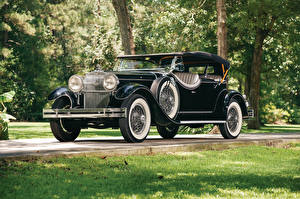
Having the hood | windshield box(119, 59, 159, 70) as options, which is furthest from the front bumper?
windshield box(119, 59, 159, 70)

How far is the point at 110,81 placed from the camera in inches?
381

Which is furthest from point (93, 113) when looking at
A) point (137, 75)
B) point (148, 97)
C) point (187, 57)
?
point (187, 57)

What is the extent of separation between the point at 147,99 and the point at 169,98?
0.72 m

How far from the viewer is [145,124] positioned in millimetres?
10055

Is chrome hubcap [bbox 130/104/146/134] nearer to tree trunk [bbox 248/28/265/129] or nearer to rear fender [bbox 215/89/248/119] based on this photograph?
rear fender [bbox 215/89/248/119]

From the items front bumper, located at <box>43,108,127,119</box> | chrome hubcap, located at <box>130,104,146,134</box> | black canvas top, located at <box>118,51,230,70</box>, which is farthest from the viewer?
black canvas top, located at <box>118,51,230,70</box>

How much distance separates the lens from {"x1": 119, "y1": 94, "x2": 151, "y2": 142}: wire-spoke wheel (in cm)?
951

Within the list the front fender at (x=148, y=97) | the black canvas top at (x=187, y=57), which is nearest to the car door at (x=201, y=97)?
the black canvas top at (x=187, y=57)

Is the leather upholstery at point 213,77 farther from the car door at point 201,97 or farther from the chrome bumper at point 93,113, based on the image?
the chrome bumper at point 93,113

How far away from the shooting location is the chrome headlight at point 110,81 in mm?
9664

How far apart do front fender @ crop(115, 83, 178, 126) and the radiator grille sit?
13.9 inches

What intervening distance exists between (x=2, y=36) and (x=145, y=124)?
38.1 meters

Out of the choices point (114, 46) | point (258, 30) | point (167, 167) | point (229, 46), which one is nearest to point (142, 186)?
point (167, 167)

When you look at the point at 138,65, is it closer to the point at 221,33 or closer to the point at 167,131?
the point at 167,131
